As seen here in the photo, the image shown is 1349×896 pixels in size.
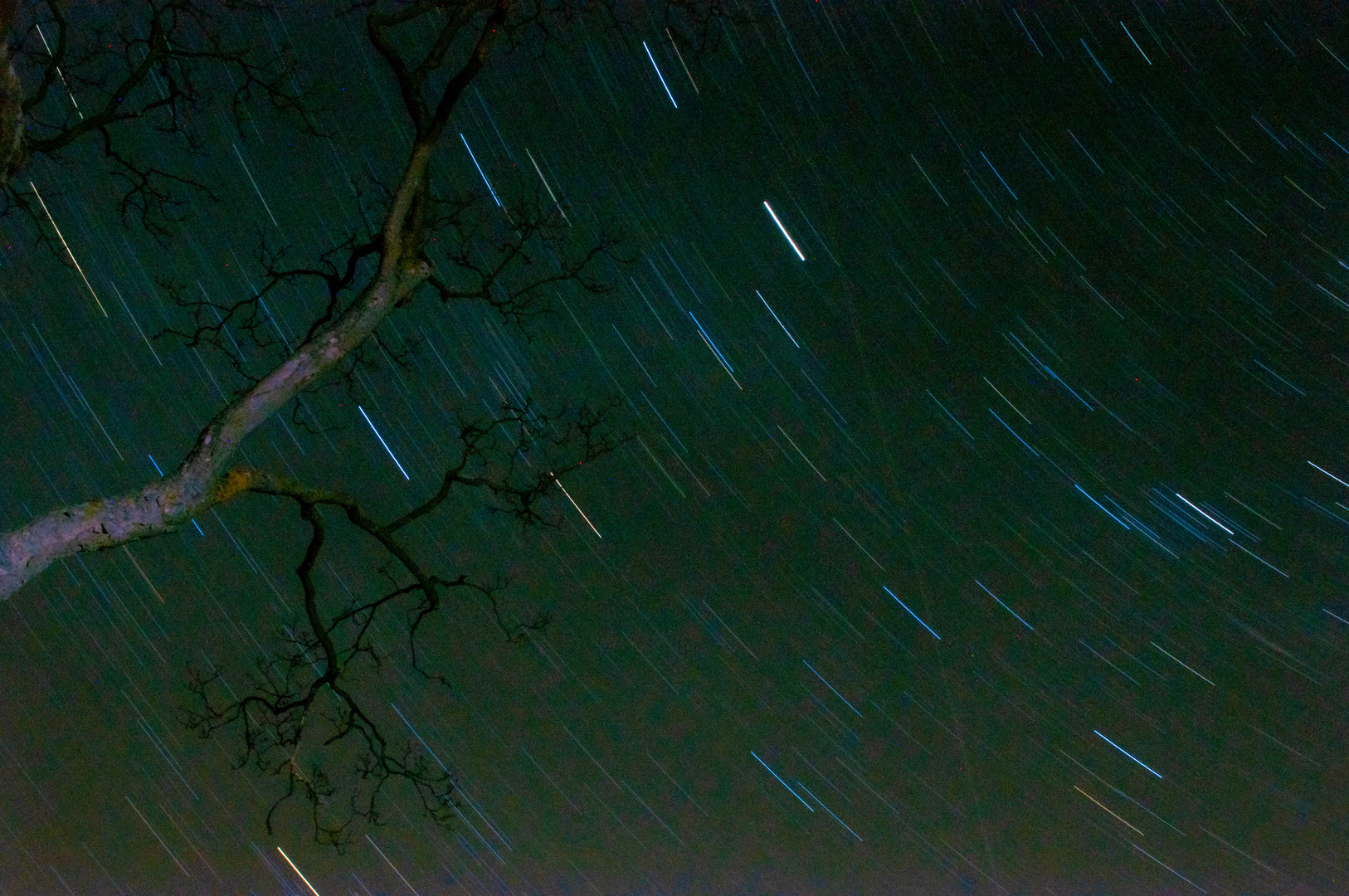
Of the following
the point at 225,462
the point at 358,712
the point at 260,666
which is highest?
the point at 225,462

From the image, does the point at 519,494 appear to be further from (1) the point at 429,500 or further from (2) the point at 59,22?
(2) the point at 59,22

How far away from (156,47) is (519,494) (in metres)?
2.54

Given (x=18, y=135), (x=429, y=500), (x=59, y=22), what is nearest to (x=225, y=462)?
(x=429, y=500)

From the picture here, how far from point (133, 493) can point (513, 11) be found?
2.84 m

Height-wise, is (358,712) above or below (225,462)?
below

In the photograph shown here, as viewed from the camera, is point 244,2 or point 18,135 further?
point 244,2

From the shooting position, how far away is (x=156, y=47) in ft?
15.1

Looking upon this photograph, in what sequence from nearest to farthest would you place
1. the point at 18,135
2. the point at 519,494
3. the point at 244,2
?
the point at 18,135 < the point at 519,494 < the point at 244,2

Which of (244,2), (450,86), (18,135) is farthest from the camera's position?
(244,2)

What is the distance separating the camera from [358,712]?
4520 mm

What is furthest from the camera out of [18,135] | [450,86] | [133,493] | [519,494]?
[519,494]

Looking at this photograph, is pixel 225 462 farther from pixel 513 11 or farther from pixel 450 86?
pixel 513 11

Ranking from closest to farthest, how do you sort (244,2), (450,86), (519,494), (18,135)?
(18,135) → (450,86) → (519,494) → (244,2)

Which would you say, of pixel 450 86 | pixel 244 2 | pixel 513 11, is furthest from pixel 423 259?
pixel 244 2
